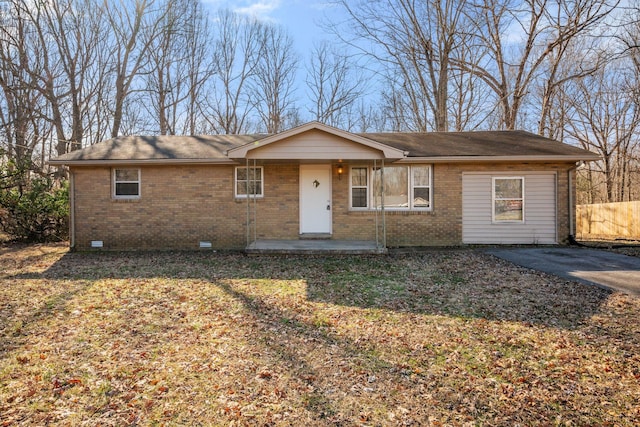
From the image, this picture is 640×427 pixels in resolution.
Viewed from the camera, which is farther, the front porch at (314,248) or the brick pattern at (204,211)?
the brick pattern at (204,211)

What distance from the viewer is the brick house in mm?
10898

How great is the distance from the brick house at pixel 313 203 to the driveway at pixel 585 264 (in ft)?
4.16

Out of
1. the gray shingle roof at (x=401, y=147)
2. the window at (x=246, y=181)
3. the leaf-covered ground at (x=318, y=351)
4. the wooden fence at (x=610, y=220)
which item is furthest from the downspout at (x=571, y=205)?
the window at (x=246, y=181)

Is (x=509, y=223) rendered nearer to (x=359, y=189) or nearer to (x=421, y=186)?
(x=421, y=186)

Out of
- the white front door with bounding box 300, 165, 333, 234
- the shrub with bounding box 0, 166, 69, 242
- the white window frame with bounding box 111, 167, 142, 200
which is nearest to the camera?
the white window frame with bounding box 111, 167, 142, 200

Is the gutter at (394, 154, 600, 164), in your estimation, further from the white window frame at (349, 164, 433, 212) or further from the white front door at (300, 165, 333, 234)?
the white front door at (300, 165, 333, 234)

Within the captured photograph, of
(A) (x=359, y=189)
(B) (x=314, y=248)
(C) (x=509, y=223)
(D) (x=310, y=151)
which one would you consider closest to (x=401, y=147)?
(A) (x=359, y=189)

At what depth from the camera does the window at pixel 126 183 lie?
11055mm

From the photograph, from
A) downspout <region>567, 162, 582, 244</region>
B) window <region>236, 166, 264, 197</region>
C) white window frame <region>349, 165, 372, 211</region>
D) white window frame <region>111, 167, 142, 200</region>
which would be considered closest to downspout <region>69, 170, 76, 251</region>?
white window frame <region>111, 167, 142, 200</region>

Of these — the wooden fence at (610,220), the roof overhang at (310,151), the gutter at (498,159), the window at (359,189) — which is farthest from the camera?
the wooden fence at (610,220)

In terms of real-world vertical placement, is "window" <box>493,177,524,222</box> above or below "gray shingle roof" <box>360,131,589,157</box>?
below

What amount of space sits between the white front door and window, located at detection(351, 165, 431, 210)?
85 cm

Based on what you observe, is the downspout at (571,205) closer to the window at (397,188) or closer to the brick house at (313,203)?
the brick house at (313,203)

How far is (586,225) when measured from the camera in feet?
68.2
